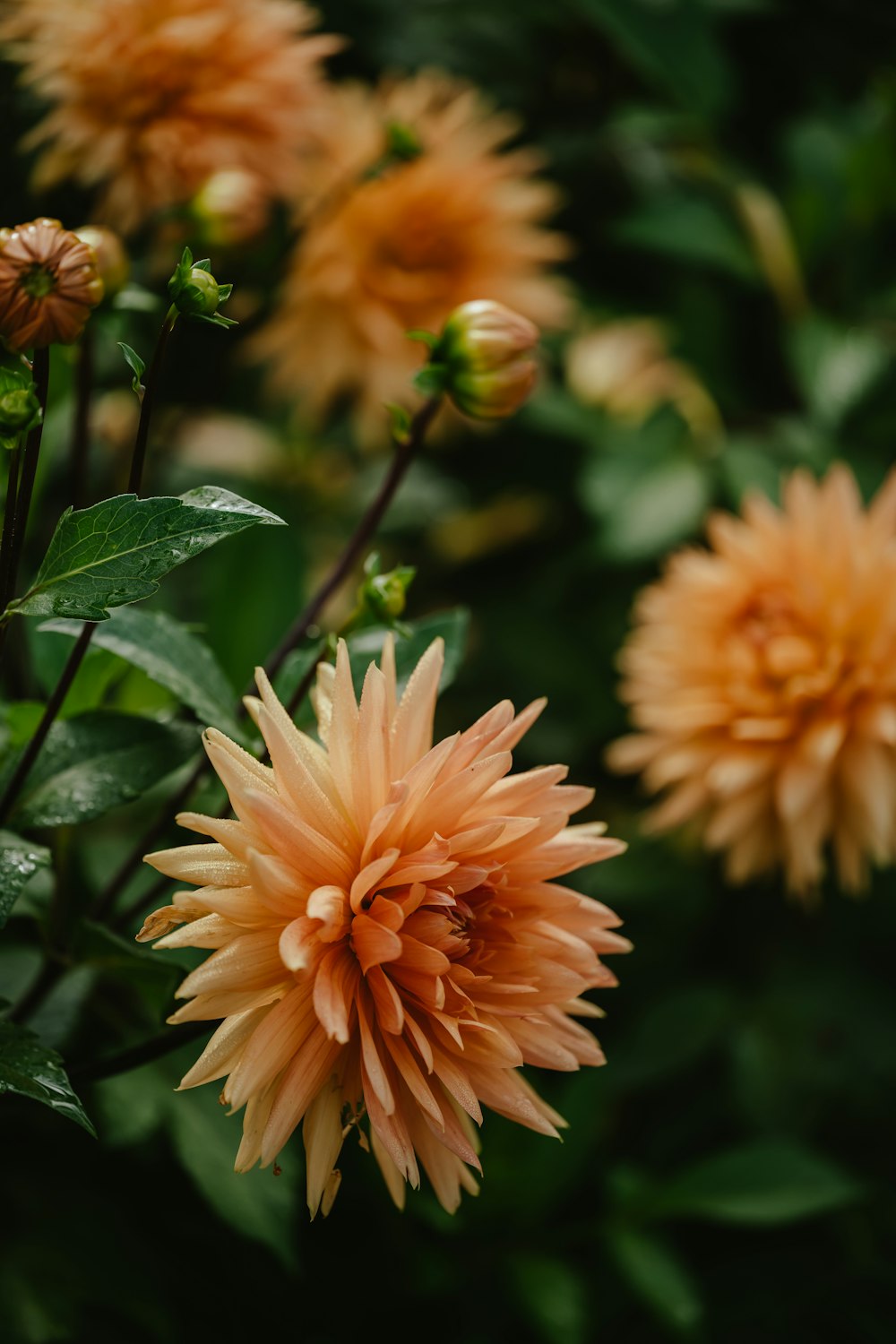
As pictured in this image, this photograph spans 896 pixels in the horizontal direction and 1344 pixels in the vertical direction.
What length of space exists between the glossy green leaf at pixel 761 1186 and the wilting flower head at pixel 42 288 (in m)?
0.75

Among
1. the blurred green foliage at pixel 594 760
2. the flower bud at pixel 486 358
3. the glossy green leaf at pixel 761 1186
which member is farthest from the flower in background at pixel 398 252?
the glossy green leaf at pixel 761 1186

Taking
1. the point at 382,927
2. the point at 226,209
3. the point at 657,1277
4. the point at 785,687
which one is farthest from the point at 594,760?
the point at 382,927

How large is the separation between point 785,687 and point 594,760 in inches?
13.7

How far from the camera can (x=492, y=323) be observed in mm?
569

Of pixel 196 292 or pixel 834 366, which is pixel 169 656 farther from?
pixel 834 366

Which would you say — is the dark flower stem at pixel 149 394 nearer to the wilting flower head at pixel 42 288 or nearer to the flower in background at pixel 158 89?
the wilting flower head at pixel 42 288

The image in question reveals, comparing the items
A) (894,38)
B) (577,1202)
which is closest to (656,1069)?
(577,1202)

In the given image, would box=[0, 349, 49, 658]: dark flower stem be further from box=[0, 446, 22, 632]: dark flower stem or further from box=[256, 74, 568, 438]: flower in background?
box=[256, 74, 568, 438]: flower in background

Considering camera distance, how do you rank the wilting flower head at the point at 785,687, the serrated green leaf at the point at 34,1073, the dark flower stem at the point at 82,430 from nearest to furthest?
the serrated green leaf at the point at 34,1073
the dark flower stem at the point at 82,430
the wilting flower head at the point at 785,687

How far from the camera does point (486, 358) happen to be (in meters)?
0.57

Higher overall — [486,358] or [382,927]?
[486,358]

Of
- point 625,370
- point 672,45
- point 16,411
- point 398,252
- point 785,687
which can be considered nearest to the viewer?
point 16,411

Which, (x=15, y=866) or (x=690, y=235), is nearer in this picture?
(x=15, y=866)

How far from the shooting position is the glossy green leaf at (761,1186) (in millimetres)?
838
